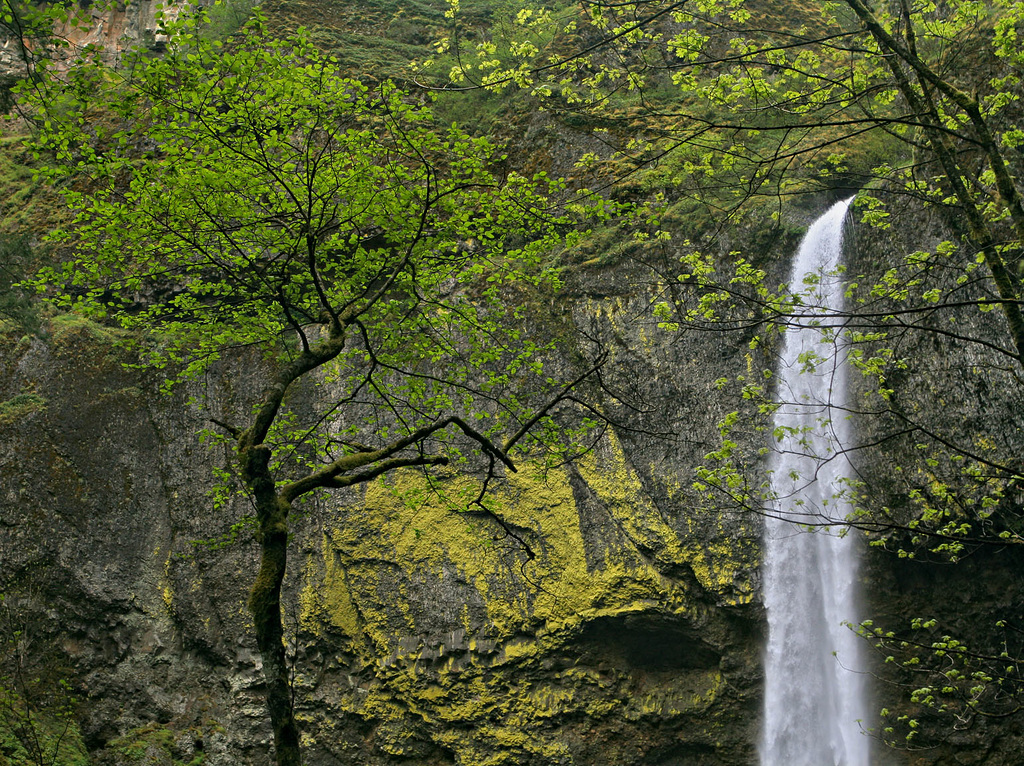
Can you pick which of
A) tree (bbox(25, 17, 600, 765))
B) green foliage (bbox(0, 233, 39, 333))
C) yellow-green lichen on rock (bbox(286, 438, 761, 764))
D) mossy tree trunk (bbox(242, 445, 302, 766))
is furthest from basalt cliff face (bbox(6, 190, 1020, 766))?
mossy tree trunk (bbox(242, 445, 302, 766))

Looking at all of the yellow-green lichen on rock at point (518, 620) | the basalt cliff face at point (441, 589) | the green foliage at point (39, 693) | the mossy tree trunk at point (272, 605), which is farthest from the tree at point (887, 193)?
the green foliage at point (39, 693)

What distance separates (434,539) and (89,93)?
7949 millimetres

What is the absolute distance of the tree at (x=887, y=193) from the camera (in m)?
4.86

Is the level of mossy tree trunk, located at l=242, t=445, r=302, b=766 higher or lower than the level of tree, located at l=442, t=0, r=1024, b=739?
lower

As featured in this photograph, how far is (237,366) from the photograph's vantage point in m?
13.1

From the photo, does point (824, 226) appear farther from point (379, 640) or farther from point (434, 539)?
point (379, 640)

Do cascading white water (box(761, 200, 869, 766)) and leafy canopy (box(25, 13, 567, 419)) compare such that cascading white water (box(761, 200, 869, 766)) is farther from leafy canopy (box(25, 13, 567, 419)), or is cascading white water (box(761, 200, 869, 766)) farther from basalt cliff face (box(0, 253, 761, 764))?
leafy canopy (box(25, 13, 567, 419))

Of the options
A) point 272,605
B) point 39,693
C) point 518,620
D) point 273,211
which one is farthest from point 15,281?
point 518,620

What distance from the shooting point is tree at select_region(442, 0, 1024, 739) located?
16.0 feet

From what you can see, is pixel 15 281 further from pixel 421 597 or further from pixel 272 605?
pixel 272 605

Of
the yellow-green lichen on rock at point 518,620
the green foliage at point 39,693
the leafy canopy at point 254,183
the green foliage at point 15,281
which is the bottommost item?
the green foliage at point 39,693

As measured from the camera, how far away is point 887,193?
10625 millimetres

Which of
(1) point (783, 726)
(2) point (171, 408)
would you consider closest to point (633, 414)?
(1) point (783, 726)

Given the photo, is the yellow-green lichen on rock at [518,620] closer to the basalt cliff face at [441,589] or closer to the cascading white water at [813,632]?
the basalt cliff face at [441,589]
